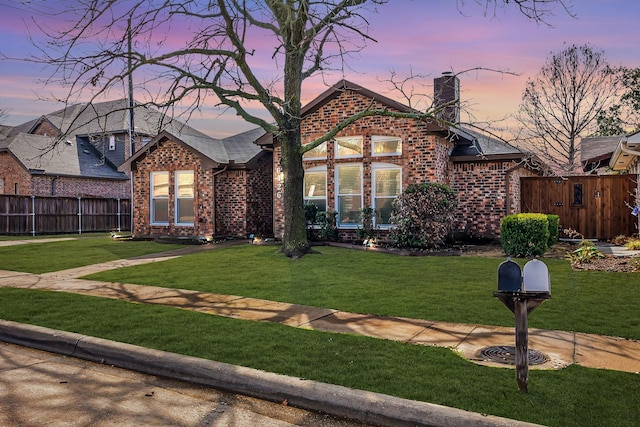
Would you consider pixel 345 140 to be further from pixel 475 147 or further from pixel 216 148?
pixel 216 148

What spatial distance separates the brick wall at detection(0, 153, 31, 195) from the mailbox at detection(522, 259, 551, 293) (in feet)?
103

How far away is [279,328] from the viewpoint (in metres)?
6.54

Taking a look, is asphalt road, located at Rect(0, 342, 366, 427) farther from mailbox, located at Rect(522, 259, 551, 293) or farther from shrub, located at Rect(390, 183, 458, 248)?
shrub, located at Rect(390, 183, 458, 248)

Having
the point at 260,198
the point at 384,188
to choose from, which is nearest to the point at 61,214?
the point at 260,198

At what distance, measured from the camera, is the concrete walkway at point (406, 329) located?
5.38 m

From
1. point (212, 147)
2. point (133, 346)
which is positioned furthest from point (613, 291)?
point (212, 147)

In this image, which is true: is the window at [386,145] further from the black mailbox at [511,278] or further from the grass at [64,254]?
the black mailbox at [511,278]

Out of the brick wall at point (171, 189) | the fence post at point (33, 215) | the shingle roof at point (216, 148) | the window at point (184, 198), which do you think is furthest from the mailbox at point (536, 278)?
the fence post at point (33, 215)

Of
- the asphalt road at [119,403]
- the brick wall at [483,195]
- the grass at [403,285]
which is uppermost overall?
the brick wall at [483,195]

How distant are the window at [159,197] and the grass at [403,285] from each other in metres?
7.32

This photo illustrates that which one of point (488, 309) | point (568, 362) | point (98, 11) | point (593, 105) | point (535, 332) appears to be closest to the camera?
point (568, 362)

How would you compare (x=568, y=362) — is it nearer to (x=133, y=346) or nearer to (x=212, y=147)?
(x=133, y=346)

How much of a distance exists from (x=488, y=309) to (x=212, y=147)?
16.1 meters

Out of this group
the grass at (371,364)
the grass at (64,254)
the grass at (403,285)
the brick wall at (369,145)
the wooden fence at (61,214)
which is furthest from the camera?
the wooden fence at (61,214)
